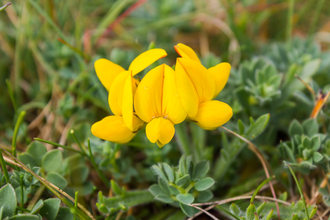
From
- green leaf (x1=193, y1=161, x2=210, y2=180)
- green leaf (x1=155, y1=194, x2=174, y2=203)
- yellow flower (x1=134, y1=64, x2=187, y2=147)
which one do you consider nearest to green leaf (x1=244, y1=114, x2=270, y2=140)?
green leaf (x1=193, y1=161, x2=210, y2=180)

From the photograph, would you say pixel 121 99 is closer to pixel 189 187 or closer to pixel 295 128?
pixel 189 187

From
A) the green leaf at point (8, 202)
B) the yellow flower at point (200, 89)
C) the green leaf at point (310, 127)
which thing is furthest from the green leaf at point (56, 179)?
the green leaf at point (310, 127)

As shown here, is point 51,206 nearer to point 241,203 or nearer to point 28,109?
point 241,203

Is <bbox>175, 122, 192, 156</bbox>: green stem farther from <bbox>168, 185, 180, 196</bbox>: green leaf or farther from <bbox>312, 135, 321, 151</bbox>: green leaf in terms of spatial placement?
<bbox>312, 135, 321, 151</bbox>: green leaf

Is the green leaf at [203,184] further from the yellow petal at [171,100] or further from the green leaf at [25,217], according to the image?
the green leaf at [25,217]

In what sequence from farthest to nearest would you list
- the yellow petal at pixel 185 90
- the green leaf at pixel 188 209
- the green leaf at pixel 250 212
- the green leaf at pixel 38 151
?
the green leaf at pixel 38 151
the green leaf at pixel 188 209
the green leaf at pixel 250 212
the yellow petal at pixel 185 90

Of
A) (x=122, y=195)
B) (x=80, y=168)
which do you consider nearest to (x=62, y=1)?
(x=80, y=168)
